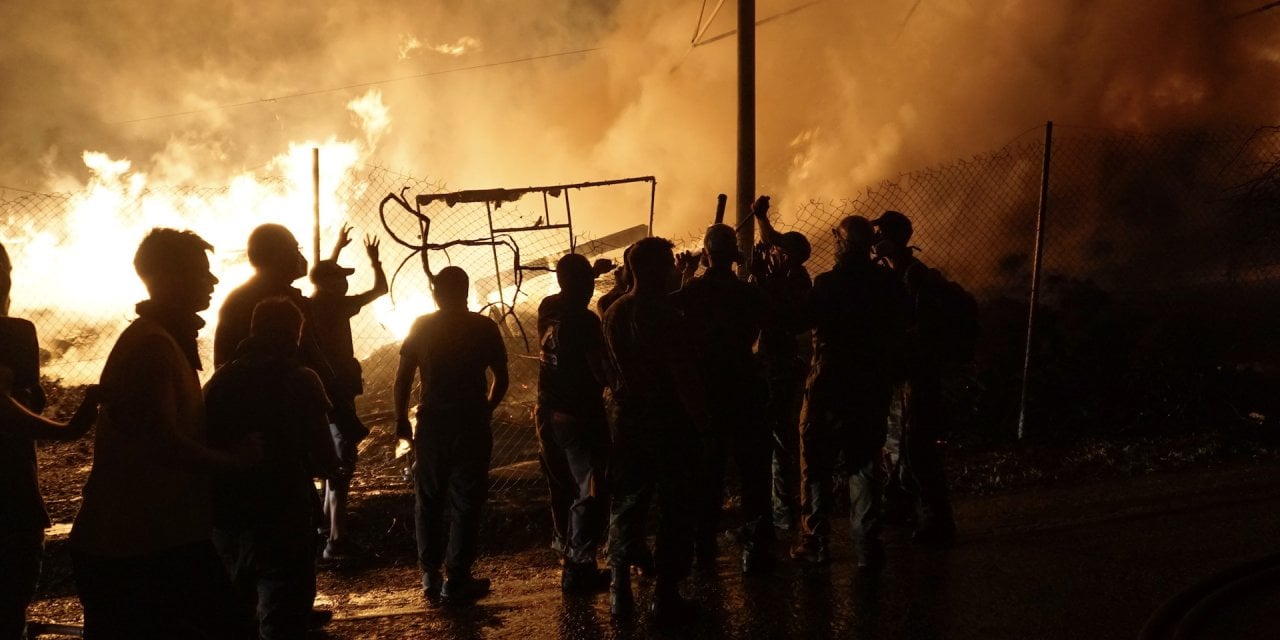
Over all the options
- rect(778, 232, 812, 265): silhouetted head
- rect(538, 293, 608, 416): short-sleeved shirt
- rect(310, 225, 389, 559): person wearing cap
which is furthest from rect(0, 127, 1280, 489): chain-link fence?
rect(778, 232, 812, 265): silhouetted head

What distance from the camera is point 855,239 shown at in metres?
5.15

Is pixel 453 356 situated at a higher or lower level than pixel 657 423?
higher

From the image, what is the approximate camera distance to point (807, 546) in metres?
5.40

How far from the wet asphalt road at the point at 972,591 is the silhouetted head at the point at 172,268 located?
2.28 metres

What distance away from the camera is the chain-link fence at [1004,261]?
8.64 meters

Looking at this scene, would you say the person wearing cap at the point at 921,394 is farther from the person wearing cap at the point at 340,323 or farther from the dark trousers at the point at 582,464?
the person wearing cap at the point at 340,323

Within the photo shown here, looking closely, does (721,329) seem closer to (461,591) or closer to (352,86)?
(461,591)

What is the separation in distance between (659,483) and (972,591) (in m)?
1.77

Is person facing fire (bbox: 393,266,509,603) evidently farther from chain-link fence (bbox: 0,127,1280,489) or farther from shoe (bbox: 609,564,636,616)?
chain-link fence (bbox: 0,127,1280,489)

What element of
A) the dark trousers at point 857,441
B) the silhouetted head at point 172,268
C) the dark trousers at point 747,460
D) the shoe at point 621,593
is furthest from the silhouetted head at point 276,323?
the dark trousers at point 857,441

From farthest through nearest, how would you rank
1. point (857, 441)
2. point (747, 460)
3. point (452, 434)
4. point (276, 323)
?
point (747, 460)
point (857, 441)
point (452, 434)
point (276, 323)

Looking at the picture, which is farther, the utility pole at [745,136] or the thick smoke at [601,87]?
the thick smoke at [601,87]

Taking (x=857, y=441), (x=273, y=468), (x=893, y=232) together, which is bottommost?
(x=857, y=441)

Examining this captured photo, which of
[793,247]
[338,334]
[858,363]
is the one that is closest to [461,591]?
[338,334]
